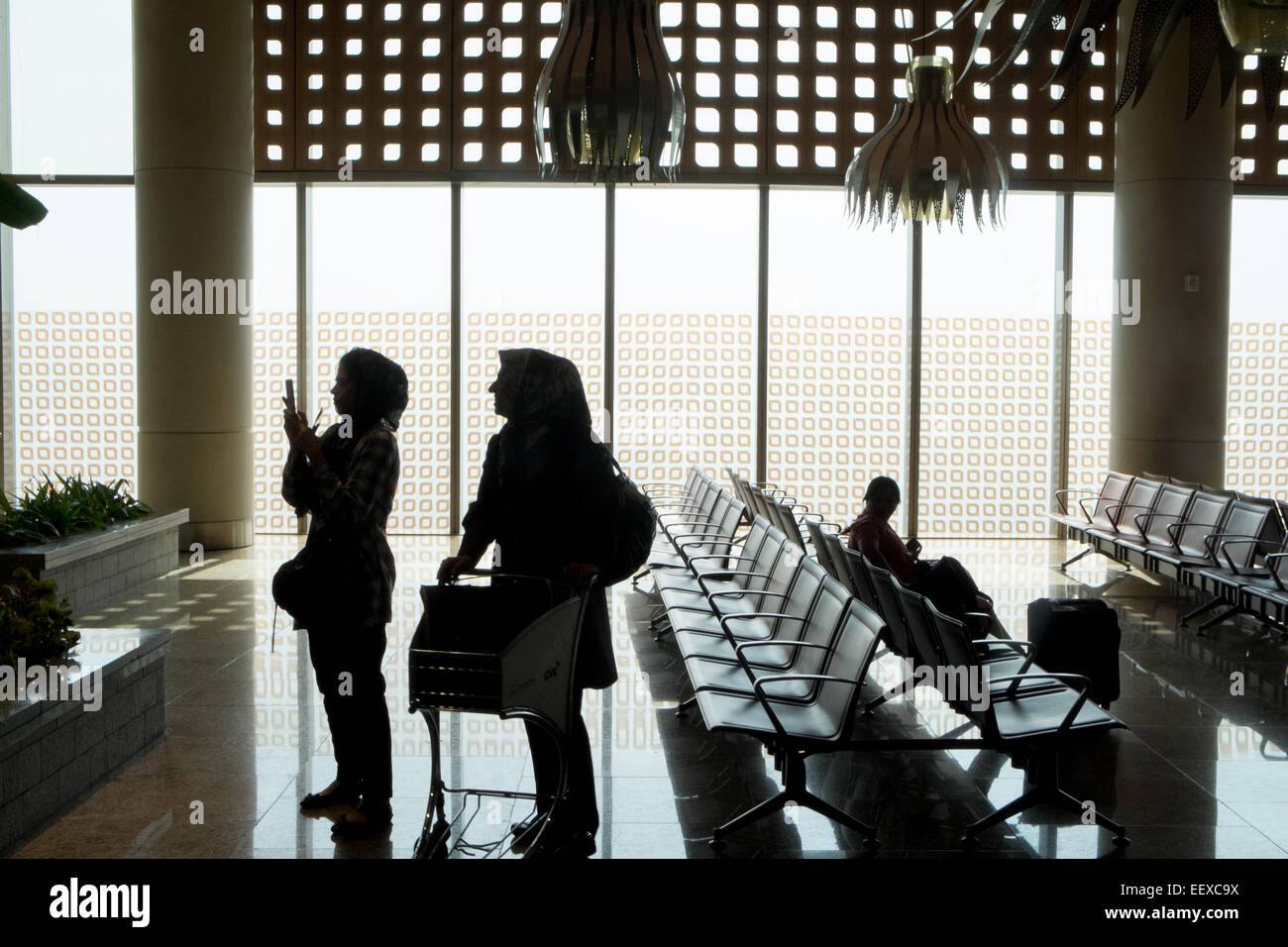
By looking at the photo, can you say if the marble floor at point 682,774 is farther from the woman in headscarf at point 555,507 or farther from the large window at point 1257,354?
the large window at point 1257,354

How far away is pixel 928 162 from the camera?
661 centimetres

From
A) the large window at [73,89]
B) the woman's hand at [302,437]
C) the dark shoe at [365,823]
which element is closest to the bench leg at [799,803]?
the dark shoe at [365,823]

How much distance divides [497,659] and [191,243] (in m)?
9.15

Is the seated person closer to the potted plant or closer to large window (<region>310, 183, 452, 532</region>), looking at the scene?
the potted plant

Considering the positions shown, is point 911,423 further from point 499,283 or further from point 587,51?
point 587,51

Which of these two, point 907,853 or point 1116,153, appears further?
point 1116,153

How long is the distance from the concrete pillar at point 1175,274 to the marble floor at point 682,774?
4.78m

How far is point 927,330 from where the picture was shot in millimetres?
13102

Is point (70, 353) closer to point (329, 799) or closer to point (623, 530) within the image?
point (329, 799)

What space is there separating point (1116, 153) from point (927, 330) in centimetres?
256

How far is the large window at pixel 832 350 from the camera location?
1308 centimetres

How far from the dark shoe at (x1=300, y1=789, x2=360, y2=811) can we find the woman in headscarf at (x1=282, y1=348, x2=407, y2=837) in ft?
0.66

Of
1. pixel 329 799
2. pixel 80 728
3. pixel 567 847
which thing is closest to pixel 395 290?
pixel 80 728

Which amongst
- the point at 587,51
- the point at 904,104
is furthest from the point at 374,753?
the point at 904,104
